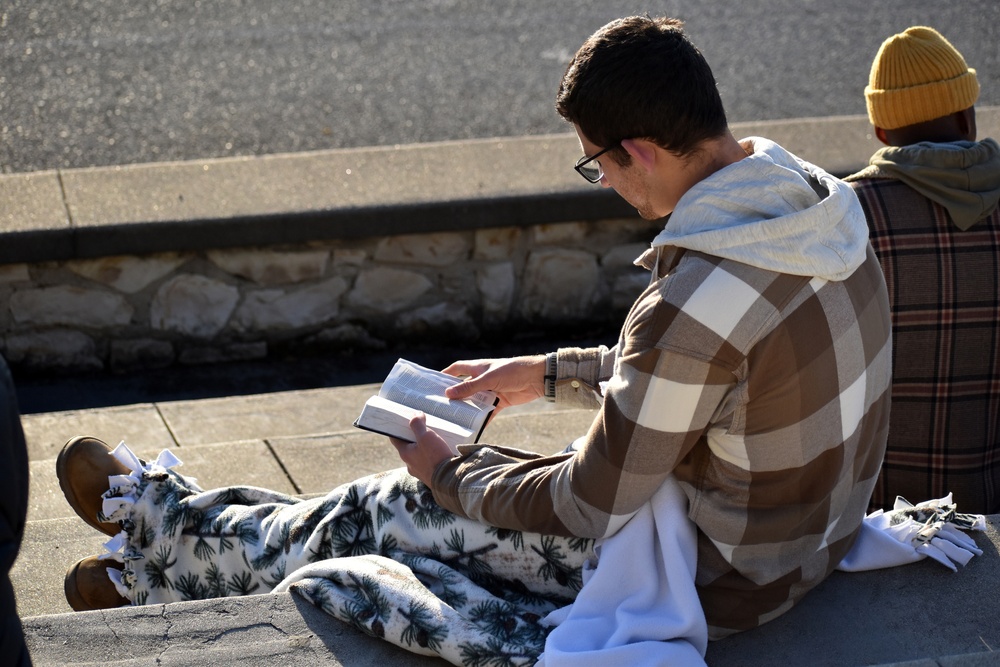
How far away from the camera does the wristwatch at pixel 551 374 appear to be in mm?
2711

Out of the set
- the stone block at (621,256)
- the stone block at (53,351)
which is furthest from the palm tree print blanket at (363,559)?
the stone block at (621,256)

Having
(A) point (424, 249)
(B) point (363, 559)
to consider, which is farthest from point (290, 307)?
(B) point (363, 559)

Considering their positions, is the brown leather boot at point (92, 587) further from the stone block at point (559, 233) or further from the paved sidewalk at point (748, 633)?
the stone block at point (559, 233)

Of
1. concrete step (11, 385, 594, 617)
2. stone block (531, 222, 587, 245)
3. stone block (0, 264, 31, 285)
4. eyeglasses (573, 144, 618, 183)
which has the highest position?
eyeglasses (573, 144, 618, 183)

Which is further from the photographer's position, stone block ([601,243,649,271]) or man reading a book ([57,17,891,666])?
stone block ([601,243,649,271])

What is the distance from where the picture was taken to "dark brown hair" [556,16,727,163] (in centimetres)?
197

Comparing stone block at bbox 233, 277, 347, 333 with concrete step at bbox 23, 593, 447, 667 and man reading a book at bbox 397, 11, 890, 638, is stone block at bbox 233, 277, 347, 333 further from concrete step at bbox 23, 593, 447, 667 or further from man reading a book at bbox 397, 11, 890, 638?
man reading a book at bbox 397, 11, 890, 638

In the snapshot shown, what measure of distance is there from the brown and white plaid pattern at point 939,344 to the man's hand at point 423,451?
119cm

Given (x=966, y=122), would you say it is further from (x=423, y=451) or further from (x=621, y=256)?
(x=621, y=256)

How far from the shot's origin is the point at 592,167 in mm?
2193

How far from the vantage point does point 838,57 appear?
7805 millimetres

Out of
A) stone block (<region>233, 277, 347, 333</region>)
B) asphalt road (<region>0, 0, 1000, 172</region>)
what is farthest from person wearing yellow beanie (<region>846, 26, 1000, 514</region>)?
asphalt road (<region>0, 0, 1000, 172</region>)

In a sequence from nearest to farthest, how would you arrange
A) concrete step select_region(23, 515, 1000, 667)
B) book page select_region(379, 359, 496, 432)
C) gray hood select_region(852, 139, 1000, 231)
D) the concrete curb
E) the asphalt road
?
concrete step select_region(23, 515, 1000, 667) → book page select_region(379, 359, 496, 432) → gray hood select_region(852, 139, 1000, 231) → the concrete curb → the asphalt road

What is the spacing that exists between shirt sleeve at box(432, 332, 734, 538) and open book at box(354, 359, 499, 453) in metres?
0.16
